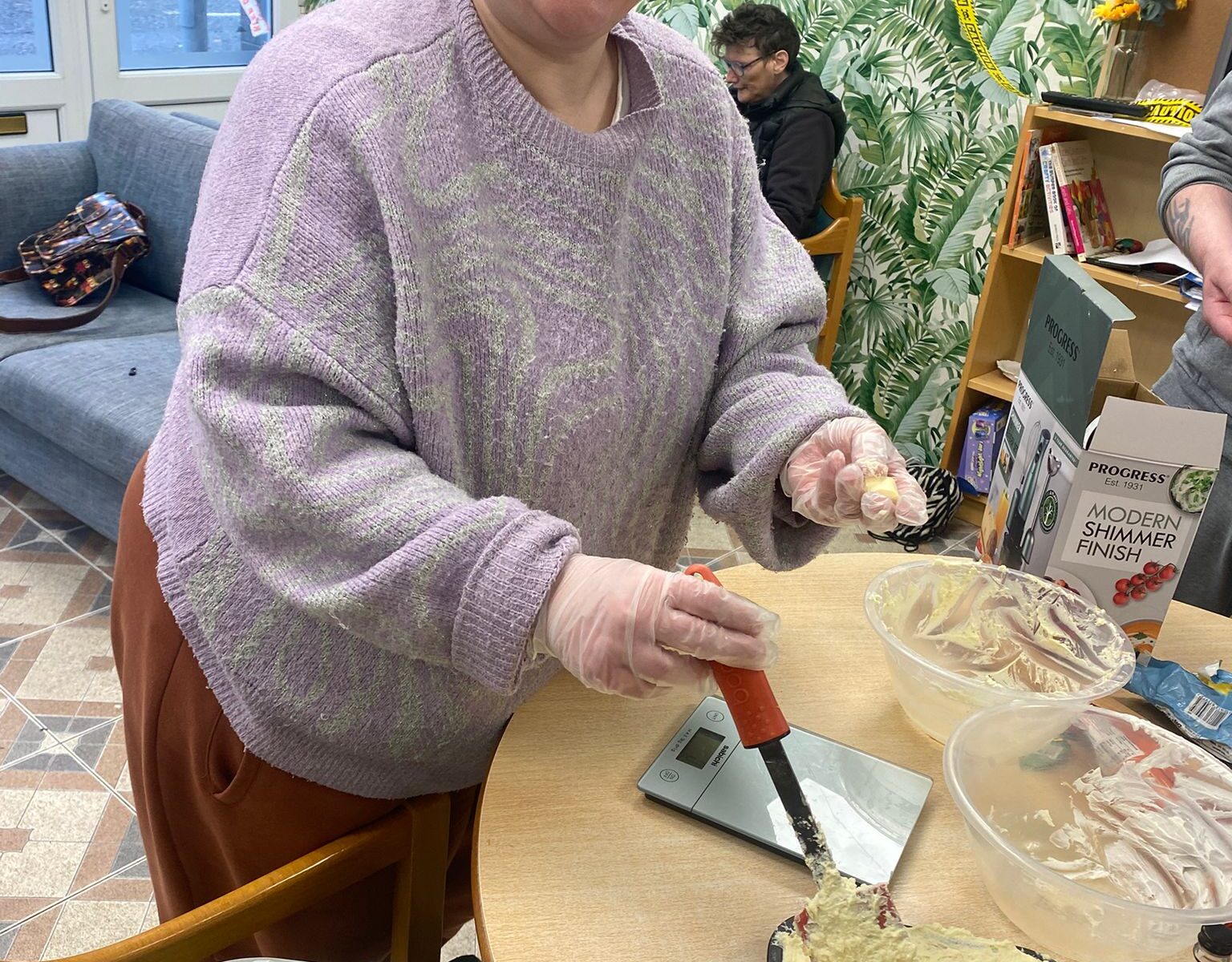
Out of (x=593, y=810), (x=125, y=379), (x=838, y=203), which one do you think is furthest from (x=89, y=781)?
(x=838, y=203)

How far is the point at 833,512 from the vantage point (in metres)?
0.97

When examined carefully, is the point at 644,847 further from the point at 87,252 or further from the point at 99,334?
the point at 87,252

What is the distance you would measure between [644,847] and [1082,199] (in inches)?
105

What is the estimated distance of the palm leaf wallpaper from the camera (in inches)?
119

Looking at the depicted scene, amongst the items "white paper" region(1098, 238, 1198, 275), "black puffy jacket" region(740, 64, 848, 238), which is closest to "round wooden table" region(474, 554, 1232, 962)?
"white paper" region(1098, 238, 1198, 275)

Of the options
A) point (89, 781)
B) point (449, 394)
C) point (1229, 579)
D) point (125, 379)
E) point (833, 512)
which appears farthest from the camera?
point (125, 379)

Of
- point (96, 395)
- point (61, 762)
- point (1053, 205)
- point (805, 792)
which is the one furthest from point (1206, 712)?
point (96, 395)

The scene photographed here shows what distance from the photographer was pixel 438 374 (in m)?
0.82

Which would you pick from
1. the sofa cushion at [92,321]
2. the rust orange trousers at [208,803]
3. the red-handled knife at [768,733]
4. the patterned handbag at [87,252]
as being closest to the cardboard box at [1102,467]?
the red-handled knife at [768,733]

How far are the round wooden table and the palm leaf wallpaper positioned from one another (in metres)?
2.50

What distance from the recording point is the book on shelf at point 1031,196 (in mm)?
2869

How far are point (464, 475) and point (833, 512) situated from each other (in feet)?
1.12

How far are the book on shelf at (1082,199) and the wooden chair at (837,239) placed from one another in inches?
26.8

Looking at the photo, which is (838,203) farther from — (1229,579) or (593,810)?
(593,810)
